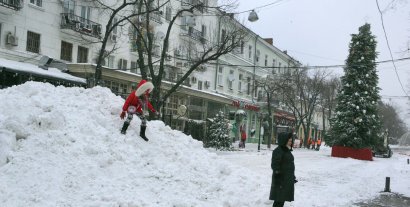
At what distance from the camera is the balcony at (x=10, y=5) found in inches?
836

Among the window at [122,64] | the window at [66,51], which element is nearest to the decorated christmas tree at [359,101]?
the window at [122,64]

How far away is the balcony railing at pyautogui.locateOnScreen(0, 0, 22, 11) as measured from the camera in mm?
21219

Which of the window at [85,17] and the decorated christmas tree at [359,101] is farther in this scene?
the decorated christmas tree at [359,101]

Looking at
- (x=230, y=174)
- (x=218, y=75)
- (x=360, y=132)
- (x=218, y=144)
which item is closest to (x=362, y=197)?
(x=230, y=174)

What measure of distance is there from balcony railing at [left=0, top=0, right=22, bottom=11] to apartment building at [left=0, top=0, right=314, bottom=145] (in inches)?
2.0

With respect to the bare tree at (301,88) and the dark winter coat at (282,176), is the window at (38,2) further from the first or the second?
the bare tree at (301,88)

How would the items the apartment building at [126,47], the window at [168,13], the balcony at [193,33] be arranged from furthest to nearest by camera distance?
the balcony at [193,33] < the window at [168,13] < the apartment building at [126,47]

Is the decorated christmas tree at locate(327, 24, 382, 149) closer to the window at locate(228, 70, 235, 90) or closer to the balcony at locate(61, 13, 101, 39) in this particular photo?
the window at locate(228, 70, 235, 90)

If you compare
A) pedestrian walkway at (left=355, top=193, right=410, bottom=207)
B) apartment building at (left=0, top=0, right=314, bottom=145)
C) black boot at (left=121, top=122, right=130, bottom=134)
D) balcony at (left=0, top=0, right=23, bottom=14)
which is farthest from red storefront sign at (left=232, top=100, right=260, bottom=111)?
black boot at (left=121, top=122, right=130, bottom=134)

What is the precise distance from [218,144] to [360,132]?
11.3m

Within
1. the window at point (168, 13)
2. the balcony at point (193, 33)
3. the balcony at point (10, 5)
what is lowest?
the balcony at point (10, 5)

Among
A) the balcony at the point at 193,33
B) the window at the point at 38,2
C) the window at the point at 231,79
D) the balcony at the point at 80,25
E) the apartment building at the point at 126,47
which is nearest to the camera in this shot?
the apartment building at the point at 126,47

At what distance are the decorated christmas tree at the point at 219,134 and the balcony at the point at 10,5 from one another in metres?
12.7

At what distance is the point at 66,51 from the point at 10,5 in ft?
16.0
